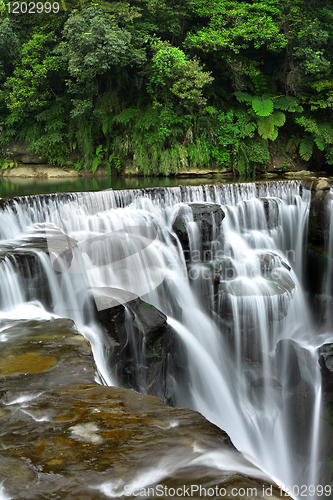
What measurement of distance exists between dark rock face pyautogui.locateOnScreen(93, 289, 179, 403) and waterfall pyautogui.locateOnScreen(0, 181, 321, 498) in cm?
13

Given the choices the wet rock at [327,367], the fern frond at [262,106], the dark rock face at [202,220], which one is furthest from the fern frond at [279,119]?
the wet rock at [327,367]

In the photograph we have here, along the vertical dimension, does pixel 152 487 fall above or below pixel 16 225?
below

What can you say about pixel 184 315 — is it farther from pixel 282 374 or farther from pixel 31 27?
pixel 31 27

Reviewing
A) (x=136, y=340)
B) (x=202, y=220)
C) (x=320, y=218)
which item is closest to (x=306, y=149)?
(x=320, y=218)

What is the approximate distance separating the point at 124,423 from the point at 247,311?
188 inches

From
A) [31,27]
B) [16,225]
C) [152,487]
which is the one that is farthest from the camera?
[31,27]

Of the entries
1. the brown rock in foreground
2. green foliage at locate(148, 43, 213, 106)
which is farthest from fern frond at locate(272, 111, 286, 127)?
the brown rock in foreground

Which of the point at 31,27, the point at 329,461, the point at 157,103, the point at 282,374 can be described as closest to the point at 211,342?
the point at 282,374

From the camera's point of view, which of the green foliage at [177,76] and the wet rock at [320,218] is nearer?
the wet rock at [320,218]

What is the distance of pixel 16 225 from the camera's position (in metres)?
7.22

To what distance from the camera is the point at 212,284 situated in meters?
6.85

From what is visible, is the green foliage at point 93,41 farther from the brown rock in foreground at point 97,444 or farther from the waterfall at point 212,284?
the brown rock in foreground at point 97,444

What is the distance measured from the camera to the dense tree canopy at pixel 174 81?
13.6 metres

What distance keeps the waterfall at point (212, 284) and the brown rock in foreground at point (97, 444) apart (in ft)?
4.84
